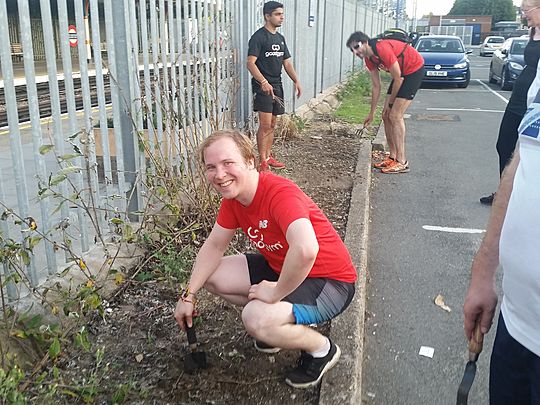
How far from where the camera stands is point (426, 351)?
3270 millimetres

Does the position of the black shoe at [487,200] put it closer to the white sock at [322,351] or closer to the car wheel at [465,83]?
the white sock at [322,351]

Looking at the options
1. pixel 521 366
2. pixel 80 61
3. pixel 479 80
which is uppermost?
pixel 80 61

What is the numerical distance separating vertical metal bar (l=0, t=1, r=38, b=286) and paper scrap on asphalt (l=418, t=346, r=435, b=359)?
86.3 inches

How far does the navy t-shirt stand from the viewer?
6551mm

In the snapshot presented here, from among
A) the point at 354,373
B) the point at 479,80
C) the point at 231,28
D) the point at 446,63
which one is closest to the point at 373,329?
the point at 354,373

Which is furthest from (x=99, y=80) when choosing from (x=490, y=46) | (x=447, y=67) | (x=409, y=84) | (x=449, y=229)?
(x=490, y=46)

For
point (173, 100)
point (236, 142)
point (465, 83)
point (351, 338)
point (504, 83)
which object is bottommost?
point (465, 83)

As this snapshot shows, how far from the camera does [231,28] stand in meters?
6.45

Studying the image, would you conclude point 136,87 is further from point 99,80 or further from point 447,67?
point 447,67

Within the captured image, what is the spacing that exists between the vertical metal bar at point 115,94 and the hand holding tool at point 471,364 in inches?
101

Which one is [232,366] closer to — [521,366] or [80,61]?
[521,366]

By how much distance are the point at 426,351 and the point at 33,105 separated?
8.37ft

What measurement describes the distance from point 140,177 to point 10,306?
150 centimetres

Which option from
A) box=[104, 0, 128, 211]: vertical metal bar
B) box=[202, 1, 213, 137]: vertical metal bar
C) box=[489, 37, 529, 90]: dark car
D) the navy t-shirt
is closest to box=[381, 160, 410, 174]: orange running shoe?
the navy t-shirt
